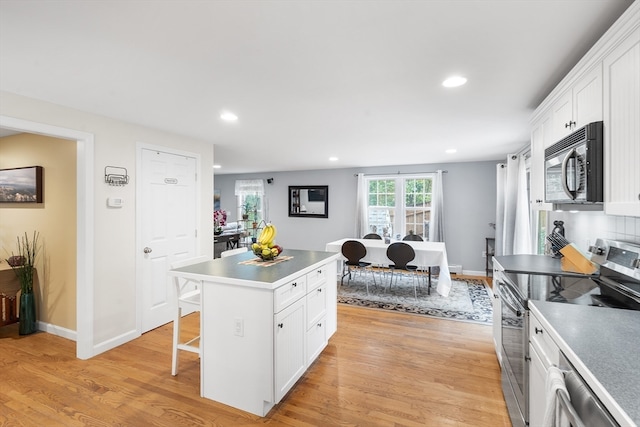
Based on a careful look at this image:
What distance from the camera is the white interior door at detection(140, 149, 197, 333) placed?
3256mm

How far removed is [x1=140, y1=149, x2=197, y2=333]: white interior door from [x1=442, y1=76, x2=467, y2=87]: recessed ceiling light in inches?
122

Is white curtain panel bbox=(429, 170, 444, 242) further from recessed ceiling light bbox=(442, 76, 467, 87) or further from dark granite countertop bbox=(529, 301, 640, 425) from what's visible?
dark granite countertop bbox=(529, 301, 640, 425)

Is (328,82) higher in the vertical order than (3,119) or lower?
higher

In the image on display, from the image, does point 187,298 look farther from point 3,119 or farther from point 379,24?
point 379,24

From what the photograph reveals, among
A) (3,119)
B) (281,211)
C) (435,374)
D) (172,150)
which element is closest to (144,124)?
(172,150)

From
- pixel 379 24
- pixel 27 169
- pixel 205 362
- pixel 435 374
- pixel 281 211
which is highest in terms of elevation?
pixel 379 24

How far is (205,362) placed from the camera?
2.11m

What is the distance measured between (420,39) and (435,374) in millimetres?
2474

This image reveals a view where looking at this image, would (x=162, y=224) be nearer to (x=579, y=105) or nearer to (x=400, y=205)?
(x=579, y=105)

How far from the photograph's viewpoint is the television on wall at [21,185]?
3233 millimetres

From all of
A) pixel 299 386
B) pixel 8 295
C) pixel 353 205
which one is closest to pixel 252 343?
pixel 299 386

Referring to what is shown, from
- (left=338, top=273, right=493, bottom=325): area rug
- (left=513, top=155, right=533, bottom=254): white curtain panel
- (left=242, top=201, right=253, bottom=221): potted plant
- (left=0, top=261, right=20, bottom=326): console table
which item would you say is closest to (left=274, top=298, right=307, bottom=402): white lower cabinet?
(left=338, top=273, right=493, bottom=325): area rug

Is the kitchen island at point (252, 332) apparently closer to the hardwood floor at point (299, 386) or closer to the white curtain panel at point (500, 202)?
the hardwood floor at point (299, 386)

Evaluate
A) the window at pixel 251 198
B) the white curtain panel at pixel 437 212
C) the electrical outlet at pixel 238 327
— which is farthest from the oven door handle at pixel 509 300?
the window at pixel 251 198
